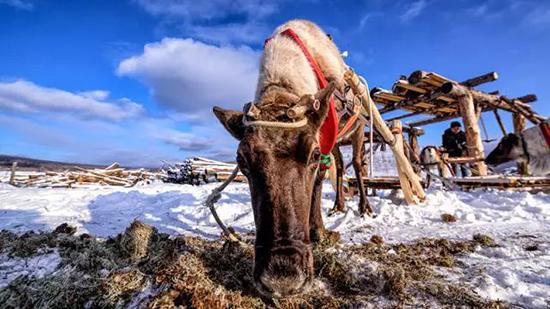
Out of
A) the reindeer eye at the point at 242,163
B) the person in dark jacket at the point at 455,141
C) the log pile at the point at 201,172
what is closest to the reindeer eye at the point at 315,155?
the reindeer eye at the point at 242,163

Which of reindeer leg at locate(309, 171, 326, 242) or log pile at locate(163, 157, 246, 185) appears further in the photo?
log pile at locate(163, 157, 246, 185)

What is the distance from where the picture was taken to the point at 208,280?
2514 millimetres

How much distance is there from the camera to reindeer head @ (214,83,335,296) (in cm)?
213

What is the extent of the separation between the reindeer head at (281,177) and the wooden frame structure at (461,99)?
8.30 m

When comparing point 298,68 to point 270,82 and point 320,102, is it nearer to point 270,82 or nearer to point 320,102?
point 270,82

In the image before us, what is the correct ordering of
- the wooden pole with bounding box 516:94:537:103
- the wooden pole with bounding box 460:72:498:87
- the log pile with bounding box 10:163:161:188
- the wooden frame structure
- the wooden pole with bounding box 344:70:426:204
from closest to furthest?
the wooden pole with bounding box 344:70:426:204, the wooden pole with bounding box 460:72:498:87, the wooden frame structure, the wooden pole with bounding box 516:94:537:103, the log pile with bounding box 10:163:161:188

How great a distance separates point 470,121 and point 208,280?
11.2 m

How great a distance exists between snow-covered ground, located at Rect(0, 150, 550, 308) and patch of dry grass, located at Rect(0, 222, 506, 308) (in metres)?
0.33

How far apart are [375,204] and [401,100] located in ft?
20.2

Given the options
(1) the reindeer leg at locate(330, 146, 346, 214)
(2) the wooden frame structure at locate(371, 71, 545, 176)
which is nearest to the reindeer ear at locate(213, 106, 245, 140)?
(1) the reindeer leg at locate(330, 146, 346, 214)

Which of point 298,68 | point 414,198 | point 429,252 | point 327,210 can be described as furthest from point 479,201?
point 298,68

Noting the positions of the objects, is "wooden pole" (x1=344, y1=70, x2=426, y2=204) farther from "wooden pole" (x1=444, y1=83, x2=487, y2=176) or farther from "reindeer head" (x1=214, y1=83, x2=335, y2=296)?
"wooden pole" (x1=444, y1=83, x2=487, y2=176)

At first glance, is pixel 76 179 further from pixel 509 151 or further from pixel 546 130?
pixel 546 130

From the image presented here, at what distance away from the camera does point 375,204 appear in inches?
284
